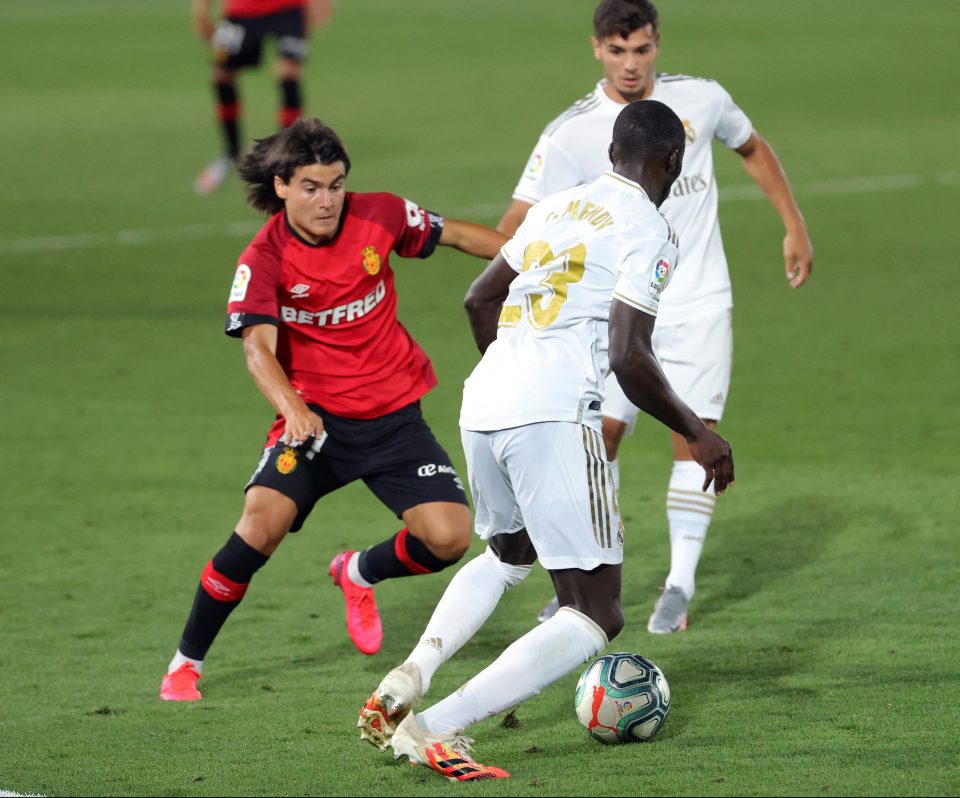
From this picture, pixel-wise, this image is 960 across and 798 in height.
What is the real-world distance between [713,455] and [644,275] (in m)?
0.52

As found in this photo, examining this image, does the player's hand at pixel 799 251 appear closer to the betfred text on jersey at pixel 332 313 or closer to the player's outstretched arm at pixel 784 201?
the player's outstretched arm at pixel 784 201

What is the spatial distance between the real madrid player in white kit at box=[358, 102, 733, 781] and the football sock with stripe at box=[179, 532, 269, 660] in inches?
43.0

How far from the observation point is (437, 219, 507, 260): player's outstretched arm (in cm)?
603

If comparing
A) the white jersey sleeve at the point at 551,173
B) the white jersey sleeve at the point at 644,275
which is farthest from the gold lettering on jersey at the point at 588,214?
the white jersey sleeve at the point at 551,173

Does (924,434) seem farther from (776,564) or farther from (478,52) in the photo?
(478,52)

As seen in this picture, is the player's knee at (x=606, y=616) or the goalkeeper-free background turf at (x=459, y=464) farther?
the goalkeeper-free background turf at (x=459, y=464)

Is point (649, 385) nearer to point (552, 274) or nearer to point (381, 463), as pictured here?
point (552, 274)

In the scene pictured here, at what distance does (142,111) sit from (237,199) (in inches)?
246

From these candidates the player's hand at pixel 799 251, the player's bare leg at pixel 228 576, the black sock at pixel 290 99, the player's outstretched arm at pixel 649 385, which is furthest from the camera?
the black sock at pixel 290 99

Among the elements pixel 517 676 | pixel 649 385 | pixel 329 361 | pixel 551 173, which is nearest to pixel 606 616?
pixel 517 676

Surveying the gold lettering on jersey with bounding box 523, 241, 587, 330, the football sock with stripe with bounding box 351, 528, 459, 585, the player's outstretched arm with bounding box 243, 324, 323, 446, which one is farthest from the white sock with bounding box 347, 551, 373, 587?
the gold lettering on jersey with bounding box 523, 241, 587, 330

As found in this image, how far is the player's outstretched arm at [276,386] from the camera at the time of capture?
545 centimetres

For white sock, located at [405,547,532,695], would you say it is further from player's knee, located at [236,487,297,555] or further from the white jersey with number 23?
→ player's knee, located at [236,487,297,555]

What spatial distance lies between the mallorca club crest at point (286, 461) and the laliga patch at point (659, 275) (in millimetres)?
1779
